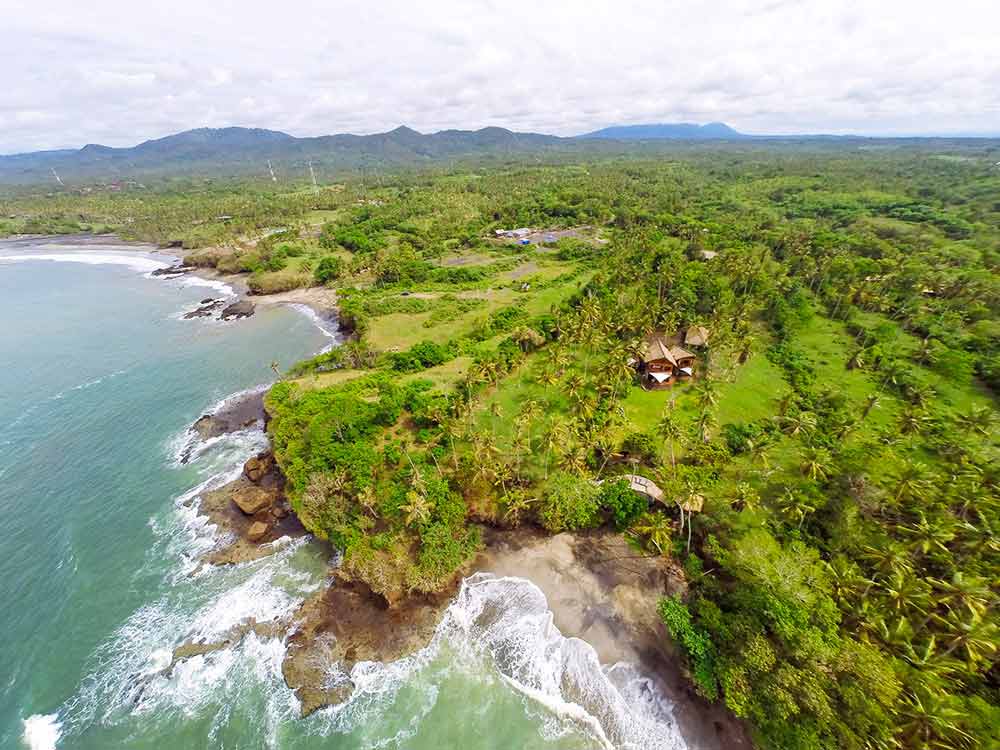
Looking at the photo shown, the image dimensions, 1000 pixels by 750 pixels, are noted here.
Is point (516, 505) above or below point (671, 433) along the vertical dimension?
below

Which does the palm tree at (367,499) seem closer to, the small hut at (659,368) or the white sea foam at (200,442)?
the white sea foam at (200,442)

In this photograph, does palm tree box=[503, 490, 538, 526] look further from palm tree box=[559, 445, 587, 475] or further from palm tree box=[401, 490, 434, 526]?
palm tree box=[401, 490, 434, 526]

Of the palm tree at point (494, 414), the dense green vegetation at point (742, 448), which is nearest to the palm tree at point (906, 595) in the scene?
the dense green vegetation at point (742, 448)

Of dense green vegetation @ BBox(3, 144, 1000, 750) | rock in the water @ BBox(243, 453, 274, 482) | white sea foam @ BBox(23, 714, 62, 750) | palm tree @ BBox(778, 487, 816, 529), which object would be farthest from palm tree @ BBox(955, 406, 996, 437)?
white sea foam @ BBox(23, 714, 62, 750)

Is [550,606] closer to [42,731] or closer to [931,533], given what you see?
[931,533]

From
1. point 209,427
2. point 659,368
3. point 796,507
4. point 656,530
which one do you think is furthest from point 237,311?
point 796,507
